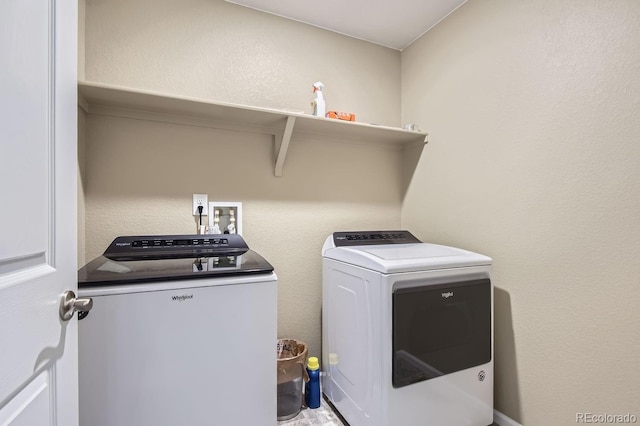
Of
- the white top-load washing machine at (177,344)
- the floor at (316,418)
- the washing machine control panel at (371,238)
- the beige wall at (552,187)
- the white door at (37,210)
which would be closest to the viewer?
the white door at (37,210)

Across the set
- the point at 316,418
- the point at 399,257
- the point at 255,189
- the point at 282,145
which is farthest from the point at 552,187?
the point at 316,418

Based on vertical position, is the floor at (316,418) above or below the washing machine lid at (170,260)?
below

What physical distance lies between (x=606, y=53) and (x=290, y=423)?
224 cm

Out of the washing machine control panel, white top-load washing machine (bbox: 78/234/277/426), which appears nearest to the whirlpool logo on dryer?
white top-load washing machine (bbox: 78/234/277/426)

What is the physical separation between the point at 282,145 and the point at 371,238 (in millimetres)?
829

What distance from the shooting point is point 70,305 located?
720 millimetres

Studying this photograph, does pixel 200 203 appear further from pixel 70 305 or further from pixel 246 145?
pixel 70 305

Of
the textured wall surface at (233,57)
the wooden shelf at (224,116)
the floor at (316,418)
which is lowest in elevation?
the floor at (316,418)

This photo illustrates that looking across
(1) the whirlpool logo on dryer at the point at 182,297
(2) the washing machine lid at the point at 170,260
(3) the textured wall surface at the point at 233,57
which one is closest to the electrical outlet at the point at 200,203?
(2) the washing machine lid at the point at 170,260

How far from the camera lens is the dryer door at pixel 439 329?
4.30 feet

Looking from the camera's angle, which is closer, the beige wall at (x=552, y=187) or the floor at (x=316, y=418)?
the beige wall at (x=552, y=187)

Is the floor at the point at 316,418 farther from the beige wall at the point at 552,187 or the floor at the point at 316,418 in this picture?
the beige wall at the point at 552,187

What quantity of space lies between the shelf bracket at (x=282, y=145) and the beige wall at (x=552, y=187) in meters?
1.03

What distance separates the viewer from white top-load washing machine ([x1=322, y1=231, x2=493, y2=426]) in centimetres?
130
